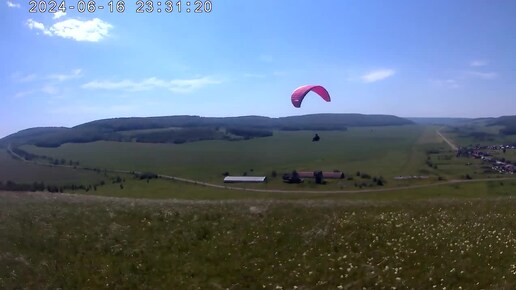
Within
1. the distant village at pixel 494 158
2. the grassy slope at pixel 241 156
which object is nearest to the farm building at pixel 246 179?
the grassy slope at pixel 241 156

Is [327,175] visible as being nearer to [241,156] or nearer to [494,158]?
[241,156]

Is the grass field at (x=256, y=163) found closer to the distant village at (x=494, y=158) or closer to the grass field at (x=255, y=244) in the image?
the distant village at (x=494, y=158)

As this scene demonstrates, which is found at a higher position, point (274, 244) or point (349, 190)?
point (274, 244)

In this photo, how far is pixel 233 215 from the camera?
28688mm

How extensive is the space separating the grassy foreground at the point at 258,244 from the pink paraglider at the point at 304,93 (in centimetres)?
1090

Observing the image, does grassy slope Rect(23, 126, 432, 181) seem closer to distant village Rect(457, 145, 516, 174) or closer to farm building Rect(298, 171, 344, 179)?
farm building Rect(298, 171, 344, 179)

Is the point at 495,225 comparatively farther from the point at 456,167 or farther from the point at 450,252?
the point at 456,167

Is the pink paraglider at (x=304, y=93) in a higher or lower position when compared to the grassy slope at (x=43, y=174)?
higher

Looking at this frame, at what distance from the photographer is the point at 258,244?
2467cm

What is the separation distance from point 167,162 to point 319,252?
11910 cm

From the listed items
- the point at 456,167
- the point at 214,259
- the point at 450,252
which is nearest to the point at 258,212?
the point at 214,259

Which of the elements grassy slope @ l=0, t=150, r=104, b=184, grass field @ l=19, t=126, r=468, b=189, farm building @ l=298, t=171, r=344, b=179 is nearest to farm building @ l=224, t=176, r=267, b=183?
grass field @ l=19, t=126, r=468, b=189

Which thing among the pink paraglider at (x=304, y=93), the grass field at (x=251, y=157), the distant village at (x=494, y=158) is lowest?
the distant village at (x=494, y=158)

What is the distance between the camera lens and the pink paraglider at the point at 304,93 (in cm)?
3817
